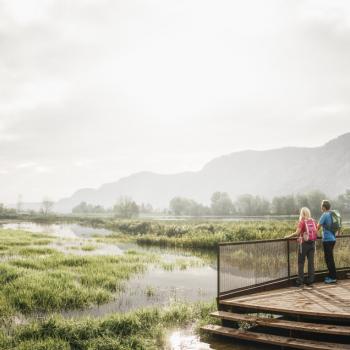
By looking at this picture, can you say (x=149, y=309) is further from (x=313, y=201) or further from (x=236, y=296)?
(x=313, y=201)

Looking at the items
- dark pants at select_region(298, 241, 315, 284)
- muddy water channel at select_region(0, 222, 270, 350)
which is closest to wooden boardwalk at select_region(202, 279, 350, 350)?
muddy water channel at select_region(0, 222, 270, 350)

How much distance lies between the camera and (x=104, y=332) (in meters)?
9.91

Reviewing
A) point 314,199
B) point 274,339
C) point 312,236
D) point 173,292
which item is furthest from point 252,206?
point 274,339

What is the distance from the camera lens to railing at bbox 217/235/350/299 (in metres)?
10.8

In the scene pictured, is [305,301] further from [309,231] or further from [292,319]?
[309,231]

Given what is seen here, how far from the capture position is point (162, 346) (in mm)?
8961

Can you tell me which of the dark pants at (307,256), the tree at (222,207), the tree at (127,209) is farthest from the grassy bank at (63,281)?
the tree at (222,207)

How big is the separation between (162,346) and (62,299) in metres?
6.15

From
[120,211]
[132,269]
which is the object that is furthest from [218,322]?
Result: [120,211]

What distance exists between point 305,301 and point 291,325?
1421mm

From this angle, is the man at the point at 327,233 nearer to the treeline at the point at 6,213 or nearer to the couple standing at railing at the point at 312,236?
the couple standing at railing at the point at 312,236

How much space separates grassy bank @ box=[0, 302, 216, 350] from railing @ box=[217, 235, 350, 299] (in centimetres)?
137

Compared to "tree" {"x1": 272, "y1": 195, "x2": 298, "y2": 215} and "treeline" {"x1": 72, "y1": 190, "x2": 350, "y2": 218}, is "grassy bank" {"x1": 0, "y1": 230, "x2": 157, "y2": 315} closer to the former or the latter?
"treeline" {"x1": 72, "y1": 190, "x2": 350, "y2": 218}

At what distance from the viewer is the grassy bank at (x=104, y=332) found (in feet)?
29.3
